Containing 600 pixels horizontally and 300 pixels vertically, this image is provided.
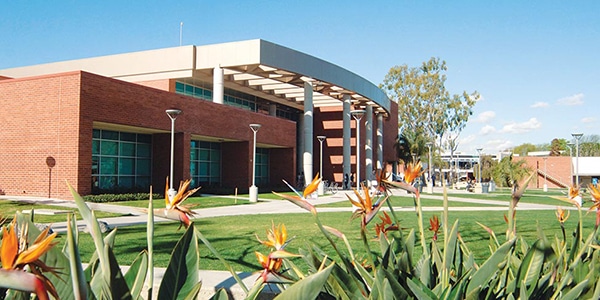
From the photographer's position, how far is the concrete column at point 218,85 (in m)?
30.8

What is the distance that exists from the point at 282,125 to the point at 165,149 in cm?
1147

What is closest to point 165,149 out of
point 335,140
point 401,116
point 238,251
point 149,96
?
point 149,96

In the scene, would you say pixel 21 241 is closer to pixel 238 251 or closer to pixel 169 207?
pixel 169 207

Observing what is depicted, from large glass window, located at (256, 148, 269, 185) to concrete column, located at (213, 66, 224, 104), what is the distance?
867 centimetres

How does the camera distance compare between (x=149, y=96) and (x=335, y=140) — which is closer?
(x=149, y=96)

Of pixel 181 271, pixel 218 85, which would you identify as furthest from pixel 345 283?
pixel 218 85

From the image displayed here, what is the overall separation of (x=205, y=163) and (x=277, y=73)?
25.3ft

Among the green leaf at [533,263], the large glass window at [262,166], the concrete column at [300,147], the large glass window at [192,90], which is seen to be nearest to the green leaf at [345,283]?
the green leaf at [533,263]

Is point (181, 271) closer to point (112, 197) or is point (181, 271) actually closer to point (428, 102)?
point (112, 197)

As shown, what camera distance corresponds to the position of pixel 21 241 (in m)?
1.16

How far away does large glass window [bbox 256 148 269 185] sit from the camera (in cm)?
3915

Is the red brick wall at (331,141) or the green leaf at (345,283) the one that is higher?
the red brick wall at (331,141)

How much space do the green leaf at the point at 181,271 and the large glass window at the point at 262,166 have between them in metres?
36.9

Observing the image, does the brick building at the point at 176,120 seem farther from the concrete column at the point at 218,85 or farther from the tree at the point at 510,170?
the tree at the point at 510,170
